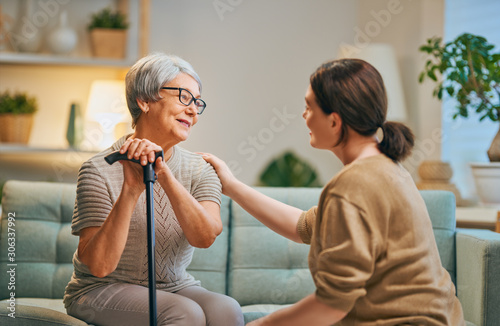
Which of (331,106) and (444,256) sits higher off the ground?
(331,106)

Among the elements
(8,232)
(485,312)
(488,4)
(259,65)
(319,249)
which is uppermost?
(488,4)

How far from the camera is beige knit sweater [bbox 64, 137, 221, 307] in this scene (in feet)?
4.97

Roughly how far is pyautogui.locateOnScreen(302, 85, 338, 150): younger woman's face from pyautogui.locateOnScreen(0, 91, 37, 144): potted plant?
2259 millimetres

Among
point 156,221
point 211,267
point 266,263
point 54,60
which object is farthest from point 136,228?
point 54,60

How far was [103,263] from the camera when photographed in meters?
1.40

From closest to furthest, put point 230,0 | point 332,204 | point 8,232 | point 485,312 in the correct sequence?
point 332,204
point 485,312
point 8,232
point 230,0

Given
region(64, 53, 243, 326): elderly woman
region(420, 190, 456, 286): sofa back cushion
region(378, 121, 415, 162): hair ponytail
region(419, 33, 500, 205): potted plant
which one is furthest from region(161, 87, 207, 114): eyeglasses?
region(419, 33, 500, 205): potted plant

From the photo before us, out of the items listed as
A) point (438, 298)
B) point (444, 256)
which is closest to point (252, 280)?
point (444, 256)

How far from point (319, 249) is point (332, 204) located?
0.11m

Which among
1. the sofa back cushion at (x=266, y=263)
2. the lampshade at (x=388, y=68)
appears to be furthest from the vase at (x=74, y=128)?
the lampshade at (x=388, y=68)

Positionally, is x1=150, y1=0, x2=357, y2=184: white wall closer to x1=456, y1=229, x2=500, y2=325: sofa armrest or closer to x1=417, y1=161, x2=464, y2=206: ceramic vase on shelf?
x1=417, y1=161, x2=464, y2=206: ceramic vase on shelf

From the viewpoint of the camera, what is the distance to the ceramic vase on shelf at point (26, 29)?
324cm

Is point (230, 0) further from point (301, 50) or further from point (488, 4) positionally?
point (488, 4)

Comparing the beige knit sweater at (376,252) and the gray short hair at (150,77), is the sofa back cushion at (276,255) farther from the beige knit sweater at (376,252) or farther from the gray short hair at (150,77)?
the beige knit sweater at (376,252)
